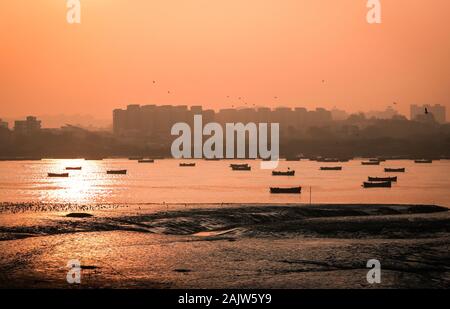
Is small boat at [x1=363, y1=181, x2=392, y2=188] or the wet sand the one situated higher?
the wet sand

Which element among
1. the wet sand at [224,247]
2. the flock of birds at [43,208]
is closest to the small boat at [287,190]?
the wet sand at [224,247]

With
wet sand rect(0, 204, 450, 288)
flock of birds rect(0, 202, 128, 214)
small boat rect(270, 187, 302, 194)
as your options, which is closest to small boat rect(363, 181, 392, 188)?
small boat rect(270, 187, 302, 194)

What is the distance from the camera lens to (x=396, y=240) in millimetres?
A: 44781

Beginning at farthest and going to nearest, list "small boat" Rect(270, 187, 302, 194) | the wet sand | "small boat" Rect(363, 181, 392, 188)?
"small boat" Rect(363, 181, 392, 188), "small boat" Rect(270, 187, 302, 194), the wet sand

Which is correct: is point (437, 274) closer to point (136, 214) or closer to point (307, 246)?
point (307, 246)

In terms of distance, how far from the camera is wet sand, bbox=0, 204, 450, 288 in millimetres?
31125

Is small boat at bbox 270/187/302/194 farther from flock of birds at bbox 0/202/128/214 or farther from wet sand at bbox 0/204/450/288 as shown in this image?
flock of birds at bbox 0/202/128/214

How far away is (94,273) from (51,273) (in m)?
2.11

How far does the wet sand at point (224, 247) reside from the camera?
102 ft

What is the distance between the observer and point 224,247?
4097 centimetres

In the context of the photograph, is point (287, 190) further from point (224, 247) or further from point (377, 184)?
point (224, 247)

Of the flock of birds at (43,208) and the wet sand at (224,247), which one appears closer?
the wet sand at (224,247)

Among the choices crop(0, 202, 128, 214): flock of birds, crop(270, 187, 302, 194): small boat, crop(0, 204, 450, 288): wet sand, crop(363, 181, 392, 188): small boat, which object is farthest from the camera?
crop(363, 181, 392, 188): small boat

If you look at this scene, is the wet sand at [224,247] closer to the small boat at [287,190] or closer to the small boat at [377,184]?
the small boat at [287,190]
